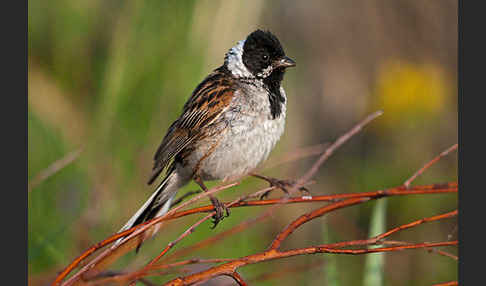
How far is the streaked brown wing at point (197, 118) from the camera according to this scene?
2.46m

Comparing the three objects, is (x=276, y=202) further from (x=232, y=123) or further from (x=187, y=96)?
(x=187, y=96)

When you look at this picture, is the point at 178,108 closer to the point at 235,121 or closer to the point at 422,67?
the point at 235,121

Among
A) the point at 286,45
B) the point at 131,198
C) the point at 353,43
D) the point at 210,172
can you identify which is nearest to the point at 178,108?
the point at 131,198

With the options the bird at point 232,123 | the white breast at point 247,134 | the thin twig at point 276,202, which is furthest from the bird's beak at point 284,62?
the thin twig at point 276,202

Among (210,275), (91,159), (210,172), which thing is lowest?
(210,275)

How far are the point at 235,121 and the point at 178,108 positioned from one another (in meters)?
1.09

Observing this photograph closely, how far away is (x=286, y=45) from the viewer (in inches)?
216

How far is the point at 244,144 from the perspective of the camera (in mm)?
2373

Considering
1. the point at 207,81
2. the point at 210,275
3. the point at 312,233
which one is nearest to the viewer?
the point at 210,275

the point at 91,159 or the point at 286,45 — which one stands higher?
the point at 286,45

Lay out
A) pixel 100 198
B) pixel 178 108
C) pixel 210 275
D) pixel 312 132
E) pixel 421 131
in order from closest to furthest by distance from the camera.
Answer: pixel 210 275 → pixel 100 198 → pixel 178 108 → pixel 421 131 → pixel 312 132

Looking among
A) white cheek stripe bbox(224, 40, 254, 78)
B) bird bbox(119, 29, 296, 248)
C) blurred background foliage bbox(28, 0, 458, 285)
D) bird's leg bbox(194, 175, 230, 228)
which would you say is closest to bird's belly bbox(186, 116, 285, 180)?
bird bbox(119, 29, 296, 248)

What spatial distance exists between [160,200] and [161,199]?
0.04 ft

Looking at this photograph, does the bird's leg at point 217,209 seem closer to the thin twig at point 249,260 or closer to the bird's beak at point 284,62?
the bird's beak at point 284,62
